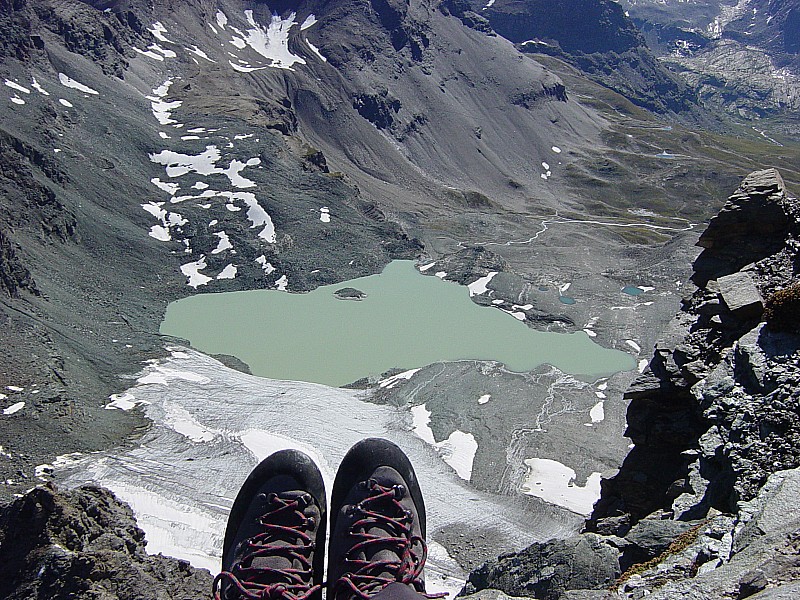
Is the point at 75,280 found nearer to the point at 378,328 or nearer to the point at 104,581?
the point at 378,328

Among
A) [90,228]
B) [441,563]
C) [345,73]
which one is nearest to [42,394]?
[441,563]

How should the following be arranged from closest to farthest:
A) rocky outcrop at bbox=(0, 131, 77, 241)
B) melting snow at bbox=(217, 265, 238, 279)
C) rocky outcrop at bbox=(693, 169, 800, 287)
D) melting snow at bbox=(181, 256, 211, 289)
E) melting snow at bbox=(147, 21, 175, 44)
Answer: rocky outcrop at bbox=(693, 169, 800, 287) < rocky outcrop at bbox=(0, 131, 77, 241) < melting snow at bbox=(181, 256, 211, 289) < melting snow at bbox=(217, 265, 238, 279) < melting snow at bbox=(147, 21, 175, 44)

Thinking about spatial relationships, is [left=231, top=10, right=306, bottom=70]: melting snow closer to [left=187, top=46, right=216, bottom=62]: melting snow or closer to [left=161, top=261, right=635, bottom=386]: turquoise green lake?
[left=187, top=46, right=216, bottom=62]: melting snow

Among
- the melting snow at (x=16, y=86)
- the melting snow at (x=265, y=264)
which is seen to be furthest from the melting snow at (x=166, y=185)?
the melting snow at (x=16, y=86)

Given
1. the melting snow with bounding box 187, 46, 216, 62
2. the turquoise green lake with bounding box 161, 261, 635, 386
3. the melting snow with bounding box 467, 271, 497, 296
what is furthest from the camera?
the melting snow with bounding box 187, 46, 216, 62

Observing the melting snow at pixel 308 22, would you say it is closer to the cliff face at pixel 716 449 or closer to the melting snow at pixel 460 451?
the melting snow at pixel 460 451

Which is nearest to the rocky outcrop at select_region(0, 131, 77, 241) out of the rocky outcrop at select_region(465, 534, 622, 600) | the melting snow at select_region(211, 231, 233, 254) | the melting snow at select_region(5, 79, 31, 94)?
the melting snow at select_region(211, 231, 233, 254)

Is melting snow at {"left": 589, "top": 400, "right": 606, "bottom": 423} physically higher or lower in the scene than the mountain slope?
lower
